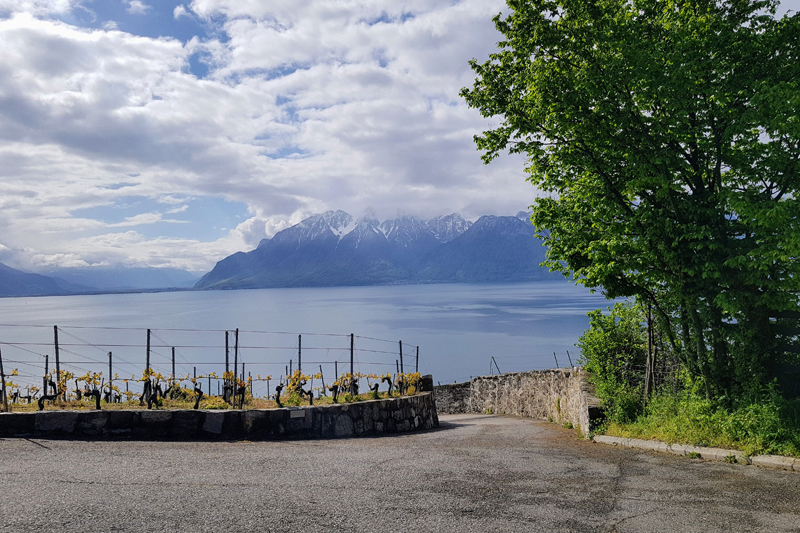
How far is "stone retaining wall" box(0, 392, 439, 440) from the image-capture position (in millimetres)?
9781

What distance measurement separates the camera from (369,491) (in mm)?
6676

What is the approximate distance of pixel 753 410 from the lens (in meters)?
9.54

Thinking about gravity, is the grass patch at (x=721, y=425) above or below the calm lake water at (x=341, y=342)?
above

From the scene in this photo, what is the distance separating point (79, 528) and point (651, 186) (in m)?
11.5

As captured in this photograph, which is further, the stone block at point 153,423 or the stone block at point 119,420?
the stone block at point 153,423

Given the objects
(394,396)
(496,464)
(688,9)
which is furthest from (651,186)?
(394,396)

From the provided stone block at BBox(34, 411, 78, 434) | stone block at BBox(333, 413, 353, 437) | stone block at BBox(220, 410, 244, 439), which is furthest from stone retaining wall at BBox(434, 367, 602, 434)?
stone block at BBox(34, 411, 78, 434)

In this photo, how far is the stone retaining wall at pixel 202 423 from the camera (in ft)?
32.1

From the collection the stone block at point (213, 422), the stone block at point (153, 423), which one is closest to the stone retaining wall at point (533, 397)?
the stone block at point (213, 422)

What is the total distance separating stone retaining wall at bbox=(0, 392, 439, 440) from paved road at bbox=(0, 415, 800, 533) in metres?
0.60

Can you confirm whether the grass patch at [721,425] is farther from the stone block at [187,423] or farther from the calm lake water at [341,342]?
the calm lake water at [341,342]

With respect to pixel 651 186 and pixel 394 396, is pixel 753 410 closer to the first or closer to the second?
pixel 651 186

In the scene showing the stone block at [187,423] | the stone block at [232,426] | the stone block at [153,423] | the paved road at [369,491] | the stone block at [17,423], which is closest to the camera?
the paved road at [369,491]

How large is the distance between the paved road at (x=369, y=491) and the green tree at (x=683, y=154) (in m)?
3.46
